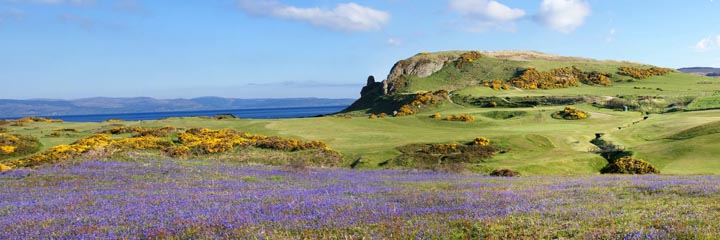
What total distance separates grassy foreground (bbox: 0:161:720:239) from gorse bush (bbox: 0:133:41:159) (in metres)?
21.7

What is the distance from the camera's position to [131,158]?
2422 centimetres

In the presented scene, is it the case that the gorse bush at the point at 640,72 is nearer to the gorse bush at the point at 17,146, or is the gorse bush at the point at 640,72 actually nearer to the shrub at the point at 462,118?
the shrub at the point at 462,118

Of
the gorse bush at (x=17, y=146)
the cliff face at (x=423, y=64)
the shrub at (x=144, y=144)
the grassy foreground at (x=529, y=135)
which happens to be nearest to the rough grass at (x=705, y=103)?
the grassy foreground at (x=529, y=135)

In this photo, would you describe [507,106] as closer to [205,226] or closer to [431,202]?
[431,202]

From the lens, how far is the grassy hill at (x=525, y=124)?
30.9m

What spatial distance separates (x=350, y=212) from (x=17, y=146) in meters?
36.4

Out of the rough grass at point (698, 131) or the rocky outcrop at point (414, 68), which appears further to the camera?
the rocky outcrop at point (414, 68)

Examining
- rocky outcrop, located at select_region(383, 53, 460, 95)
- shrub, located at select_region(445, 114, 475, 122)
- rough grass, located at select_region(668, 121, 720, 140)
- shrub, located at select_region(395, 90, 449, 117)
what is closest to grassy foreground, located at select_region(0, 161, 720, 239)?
rough grass, located at select_region(668, 121, 720, 140)

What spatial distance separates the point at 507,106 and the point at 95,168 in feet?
201

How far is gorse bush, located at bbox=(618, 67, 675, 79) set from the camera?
3799 inches

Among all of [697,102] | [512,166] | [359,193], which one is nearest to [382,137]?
[512,166]

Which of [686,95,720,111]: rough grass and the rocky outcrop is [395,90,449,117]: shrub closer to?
the rocky outcrop

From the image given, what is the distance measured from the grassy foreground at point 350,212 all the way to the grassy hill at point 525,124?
16.5 meters

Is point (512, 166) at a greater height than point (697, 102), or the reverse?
point (697, 102)
